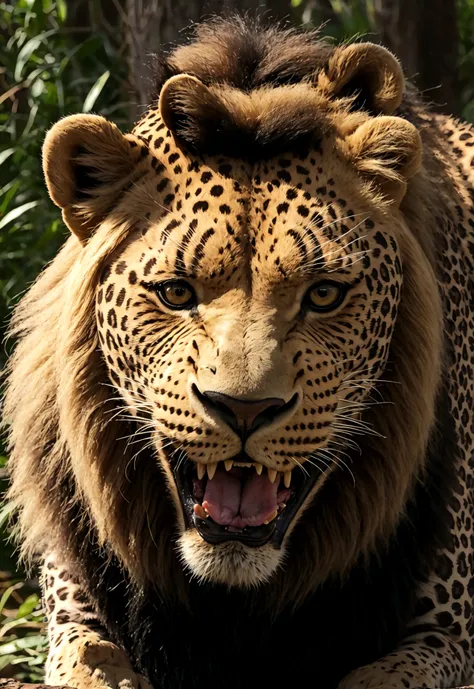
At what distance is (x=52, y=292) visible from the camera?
16.9ft

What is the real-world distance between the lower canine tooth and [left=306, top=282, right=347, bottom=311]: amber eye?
0.76 metres

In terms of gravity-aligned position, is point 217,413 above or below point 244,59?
below

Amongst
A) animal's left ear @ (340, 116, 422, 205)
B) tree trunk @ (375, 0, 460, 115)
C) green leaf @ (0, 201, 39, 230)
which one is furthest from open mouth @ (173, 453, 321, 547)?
tree trunk @ (375, 0, 460, 115)

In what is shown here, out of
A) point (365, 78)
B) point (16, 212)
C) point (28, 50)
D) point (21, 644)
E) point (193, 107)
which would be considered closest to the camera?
point (193, 107)

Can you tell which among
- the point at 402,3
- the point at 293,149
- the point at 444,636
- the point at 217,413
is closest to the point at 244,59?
the point at 293,149

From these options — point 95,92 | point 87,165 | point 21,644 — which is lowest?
point 21,644

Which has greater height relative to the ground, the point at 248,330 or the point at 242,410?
the point at 248,330

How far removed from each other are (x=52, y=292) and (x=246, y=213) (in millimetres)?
974

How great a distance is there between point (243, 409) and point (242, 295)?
45cm

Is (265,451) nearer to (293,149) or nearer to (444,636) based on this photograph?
(293,149)

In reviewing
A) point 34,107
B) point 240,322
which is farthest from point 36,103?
point 240,322

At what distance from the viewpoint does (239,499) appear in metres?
4.48

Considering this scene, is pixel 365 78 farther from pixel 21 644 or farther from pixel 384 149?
pixel 21 644

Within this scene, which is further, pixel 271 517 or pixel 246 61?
pixel 246 61
